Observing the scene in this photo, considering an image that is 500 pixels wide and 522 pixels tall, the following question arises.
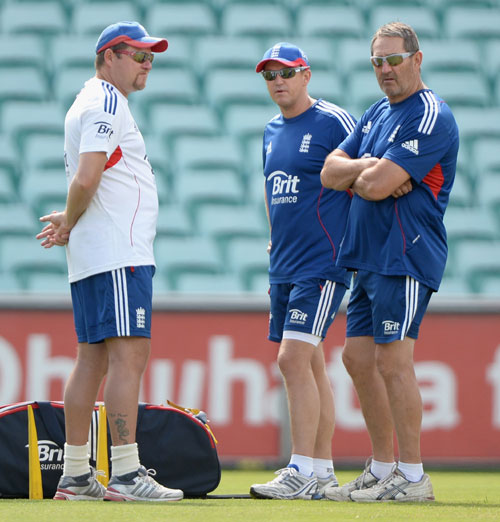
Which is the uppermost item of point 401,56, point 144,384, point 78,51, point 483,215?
point 78,51

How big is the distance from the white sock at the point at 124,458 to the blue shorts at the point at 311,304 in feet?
3.09

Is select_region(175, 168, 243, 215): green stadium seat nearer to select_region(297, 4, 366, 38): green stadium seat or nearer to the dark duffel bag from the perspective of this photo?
select_region(297, 4, 366, 38): green stadium seat

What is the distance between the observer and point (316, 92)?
10.6m

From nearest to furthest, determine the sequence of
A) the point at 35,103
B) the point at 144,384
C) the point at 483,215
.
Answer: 1. the point at 144,384
2. the point at 483,215
3. the point at 35,103

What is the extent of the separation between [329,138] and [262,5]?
23.3 ft

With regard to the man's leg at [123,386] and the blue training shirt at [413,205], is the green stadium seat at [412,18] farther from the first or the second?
the man's leg at [123,386]

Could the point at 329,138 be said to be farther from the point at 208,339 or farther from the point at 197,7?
the point at 197,7

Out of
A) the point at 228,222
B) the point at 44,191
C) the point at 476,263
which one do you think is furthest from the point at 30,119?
the point at 476,263

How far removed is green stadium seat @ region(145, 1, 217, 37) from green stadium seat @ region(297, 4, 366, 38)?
39.0 inches

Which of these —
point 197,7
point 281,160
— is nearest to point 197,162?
point 197,7

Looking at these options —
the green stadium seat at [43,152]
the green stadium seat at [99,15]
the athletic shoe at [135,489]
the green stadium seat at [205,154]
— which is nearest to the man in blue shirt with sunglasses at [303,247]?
the athletic shoe at [135,489]

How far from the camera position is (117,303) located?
4207 mm

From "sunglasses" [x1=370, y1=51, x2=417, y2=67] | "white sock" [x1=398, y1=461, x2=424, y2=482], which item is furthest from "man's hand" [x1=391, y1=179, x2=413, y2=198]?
"white sock" [x1=398, y1=461, x2=424, y2=482]

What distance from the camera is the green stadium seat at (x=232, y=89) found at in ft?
35.2
